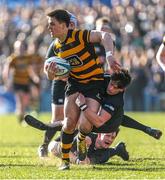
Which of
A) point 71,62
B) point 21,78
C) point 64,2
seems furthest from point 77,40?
point 64,2

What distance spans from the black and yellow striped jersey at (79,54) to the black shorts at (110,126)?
70 centimetres

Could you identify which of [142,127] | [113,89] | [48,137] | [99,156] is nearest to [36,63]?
[48,137]

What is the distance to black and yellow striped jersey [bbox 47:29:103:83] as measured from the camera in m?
9.20

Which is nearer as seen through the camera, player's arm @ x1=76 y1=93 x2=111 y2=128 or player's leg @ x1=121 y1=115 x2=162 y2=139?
player's arm @ x1=76 y1=93 x2=111 y2=128

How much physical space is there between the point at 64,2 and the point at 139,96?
495 centimetres

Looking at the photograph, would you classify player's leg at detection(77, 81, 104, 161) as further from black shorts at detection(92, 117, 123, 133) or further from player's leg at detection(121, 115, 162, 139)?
player's leg at detection(121, 115, 162, 139)

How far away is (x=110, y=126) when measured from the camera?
32.7 ft

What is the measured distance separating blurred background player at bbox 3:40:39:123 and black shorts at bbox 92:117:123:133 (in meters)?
9.75

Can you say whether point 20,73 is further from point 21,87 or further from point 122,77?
point 122,77

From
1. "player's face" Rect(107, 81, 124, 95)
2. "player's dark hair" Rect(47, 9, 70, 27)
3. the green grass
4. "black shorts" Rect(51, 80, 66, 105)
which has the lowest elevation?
the green grass

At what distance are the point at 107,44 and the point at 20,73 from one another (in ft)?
40.2

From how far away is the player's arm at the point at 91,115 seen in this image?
921 centimetres

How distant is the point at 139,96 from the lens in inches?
1092

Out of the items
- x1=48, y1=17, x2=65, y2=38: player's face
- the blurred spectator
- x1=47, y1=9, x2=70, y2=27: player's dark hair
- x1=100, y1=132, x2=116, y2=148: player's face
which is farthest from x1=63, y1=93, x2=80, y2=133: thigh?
the blurred spectator
